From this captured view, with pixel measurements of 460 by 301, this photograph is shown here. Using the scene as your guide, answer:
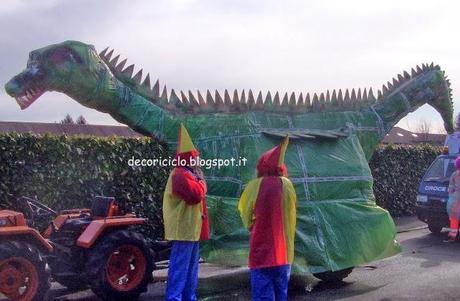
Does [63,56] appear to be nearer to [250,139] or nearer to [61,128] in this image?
[250,139]

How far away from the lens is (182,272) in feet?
20.9

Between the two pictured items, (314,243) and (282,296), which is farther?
(314,243)

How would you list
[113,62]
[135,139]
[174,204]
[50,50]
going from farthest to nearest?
[135,139], [113,62], [50,50], [174,204]

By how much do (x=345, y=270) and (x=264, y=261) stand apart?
311 centimetres

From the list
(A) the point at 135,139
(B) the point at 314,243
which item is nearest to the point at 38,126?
(A) the point at 135,139

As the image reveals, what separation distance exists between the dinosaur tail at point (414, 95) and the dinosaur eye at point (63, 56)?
478cm

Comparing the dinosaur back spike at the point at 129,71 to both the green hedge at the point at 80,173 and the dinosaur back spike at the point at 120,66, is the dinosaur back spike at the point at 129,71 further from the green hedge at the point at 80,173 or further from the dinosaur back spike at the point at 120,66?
the green hedge at the point at 80,173

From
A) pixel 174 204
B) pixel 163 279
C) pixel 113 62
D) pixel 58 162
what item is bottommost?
pixel 163 279

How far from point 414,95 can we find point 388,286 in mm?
3403

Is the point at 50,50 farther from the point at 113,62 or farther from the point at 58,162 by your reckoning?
the point at 58,162

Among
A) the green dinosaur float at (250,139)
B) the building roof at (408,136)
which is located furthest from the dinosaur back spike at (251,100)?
the building roof at (408,136)

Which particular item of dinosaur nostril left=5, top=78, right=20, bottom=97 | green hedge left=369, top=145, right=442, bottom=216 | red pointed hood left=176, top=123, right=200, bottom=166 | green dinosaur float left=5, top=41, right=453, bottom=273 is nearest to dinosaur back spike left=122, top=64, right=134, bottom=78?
green dinosaur float left=5, top=41, right=453, bottom=273

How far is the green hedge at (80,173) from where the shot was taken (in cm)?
922

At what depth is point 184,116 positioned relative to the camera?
8023mm
